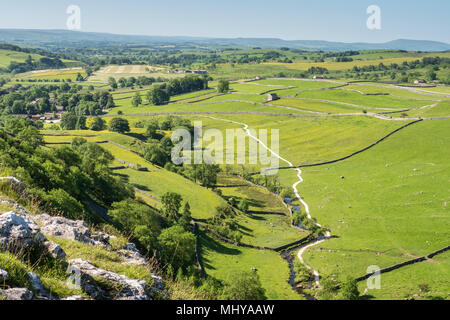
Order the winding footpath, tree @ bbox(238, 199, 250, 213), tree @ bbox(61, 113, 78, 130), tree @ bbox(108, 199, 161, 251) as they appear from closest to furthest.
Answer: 1. tree @ bbox(108, 199, 161, 251)
2. the winding footpath
3. tree @ bbox(238, 199, 250, 213)
4. tree @ bbox(61, 113, 78, 130)

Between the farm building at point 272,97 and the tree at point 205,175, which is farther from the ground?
the farm building at point 272,97

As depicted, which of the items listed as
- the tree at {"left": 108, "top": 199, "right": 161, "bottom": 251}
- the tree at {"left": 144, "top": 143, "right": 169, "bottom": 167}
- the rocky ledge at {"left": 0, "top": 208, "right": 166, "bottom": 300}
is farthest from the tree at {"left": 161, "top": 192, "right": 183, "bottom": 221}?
the rocky ledge at {"left": 0, "top": 208, "right": 166, "bottom": 300}

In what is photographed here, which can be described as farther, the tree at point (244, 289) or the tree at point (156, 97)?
the tree at point (156, 97)

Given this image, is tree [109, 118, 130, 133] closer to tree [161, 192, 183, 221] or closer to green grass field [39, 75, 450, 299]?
green grass field [39, 75, 450, 299]

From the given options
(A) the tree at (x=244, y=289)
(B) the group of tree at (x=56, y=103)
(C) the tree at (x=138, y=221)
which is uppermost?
(B) the group of tree at (x=56, y=103)

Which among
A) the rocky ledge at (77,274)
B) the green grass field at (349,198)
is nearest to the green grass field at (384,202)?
the green grass field at (349,198)

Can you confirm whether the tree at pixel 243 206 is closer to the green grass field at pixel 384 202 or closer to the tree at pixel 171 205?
the green grass field at pixel 384 202

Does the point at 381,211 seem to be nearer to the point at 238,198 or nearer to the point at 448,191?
the point at 448,191

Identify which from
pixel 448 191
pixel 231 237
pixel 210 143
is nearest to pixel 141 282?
pixel 231 237
